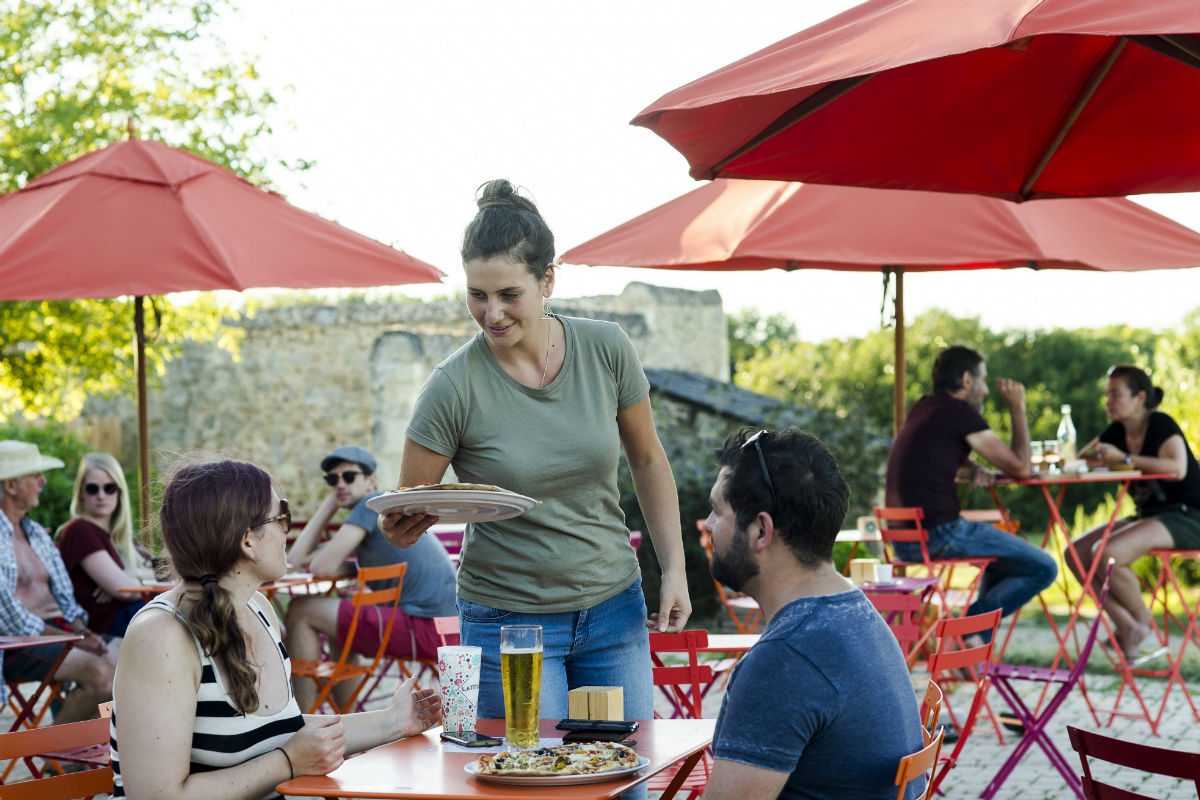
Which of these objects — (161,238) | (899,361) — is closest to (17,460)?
(161,238)

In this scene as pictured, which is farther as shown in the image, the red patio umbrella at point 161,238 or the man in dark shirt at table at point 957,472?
the man in dark shirt at table at point 957,472

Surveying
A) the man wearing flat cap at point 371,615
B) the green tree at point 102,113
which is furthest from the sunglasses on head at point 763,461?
the green tree at point 102,113

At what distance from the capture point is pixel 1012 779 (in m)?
5.91

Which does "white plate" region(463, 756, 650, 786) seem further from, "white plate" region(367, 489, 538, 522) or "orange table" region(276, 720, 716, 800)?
"white plate" region(367, 489, 538, 522)

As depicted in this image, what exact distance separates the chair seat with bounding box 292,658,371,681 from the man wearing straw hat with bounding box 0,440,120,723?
0.76 meters

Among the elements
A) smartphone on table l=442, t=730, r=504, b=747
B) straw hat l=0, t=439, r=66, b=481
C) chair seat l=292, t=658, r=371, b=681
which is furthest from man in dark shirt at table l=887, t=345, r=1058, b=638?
smartphone on table l=442, t=730, r=504, b=747

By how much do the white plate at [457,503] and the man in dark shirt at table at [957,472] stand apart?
4656 millimetres

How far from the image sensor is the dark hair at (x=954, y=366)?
746 centimetres

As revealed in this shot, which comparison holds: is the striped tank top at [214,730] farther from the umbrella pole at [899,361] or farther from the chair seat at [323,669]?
the umbrella pole at [899,361]

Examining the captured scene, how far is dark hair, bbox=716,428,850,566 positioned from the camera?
2578mm

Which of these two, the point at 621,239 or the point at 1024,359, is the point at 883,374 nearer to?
the point at 1024,359

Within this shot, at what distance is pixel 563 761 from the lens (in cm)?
254

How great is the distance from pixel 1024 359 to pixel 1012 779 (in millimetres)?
11879

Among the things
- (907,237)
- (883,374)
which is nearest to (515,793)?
(907,237)
